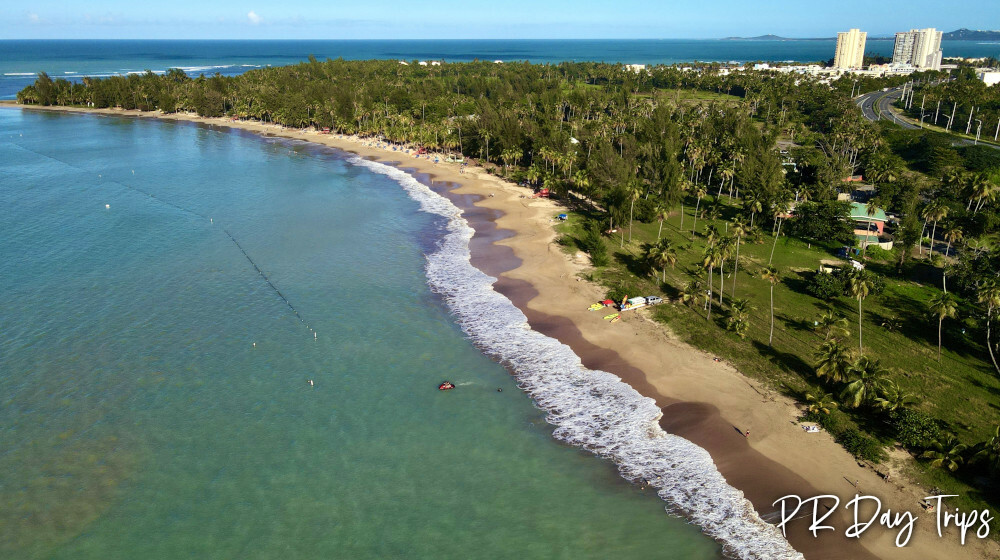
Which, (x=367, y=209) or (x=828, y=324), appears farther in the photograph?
(x=367, y=209)

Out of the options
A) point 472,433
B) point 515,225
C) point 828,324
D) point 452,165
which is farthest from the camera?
point 452,165

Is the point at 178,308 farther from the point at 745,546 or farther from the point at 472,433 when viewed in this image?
the point at 745,546

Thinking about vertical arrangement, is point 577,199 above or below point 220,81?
below

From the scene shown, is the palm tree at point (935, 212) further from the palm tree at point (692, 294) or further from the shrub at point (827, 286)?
the palm tree at point (692, 294)

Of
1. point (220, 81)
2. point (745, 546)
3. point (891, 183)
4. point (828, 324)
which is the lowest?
point (745, 546)

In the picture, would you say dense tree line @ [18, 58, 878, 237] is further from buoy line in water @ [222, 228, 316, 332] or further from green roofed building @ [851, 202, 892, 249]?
buoy line in water @ [222, 228, 316, 332]

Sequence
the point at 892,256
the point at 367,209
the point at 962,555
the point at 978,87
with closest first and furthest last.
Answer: the point at 962,555 < the point at 892,256 < the point at 367,209 < the point at 978,87

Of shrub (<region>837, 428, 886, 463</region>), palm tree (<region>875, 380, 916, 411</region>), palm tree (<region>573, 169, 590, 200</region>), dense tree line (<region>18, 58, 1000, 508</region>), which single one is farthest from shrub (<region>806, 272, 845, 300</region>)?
palm tree (<region>573, 169, 590, 200</region>)

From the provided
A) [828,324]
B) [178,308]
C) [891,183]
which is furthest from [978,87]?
[178,308]
